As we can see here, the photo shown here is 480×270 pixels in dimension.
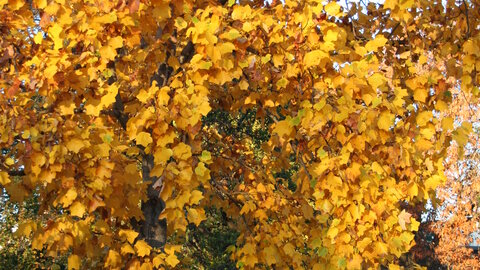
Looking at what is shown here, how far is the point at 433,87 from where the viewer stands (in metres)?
5.24

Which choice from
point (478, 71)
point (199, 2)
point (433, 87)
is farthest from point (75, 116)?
point (478, 71)

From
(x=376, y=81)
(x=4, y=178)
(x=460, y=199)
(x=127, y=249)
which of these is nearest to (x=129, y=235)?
(x=127, y=249)

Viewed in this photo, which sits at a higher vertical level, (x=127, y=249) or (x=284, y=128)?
(x=284, y=128)

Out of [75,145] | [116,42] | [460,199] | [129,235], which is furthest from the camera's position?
[460,199]

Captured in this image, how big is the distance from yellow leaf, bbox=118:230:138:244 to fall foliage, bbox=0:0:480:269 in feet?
0.03

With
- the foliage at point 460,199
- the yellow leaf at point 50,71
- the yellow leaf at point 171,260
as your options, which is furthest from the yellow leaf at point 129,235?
the foliage at point 460,199

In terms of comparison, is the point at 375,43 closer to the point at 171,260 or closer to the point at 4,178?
the point at 171,260

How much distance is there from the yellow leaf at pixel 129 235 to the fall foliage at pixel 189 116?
0.03 feet

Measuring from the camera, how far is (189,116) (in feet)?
14.5

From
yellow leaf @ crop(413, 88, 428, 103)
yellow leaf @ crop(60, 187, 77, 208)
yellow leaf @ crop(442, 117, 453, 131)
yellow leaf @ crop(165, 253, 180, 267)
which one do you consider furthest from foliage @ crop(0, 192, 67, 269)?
yellow leaf @ crop(442, 117, 453, 131)

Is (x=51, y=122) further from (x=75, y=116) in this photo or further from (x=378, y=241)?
(x=378, y=241)

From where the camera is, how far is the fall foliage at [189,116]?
4410 mm

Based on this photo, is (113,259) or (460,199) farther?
(460,199)

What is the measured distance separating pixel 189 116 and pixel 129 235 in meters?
1.25
